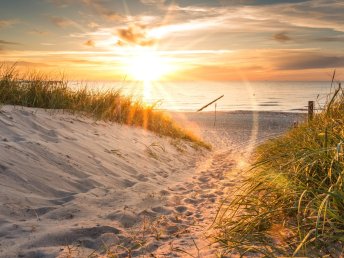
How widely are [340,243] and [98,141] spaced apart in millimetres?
5349

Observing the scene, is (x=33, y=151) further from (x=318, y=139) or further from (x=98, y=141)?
(x=318, y=139)

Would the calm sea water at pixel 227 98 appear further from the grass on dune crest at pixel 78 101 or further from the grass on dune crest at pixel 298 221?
the grass on dune crest at pixel 298 221

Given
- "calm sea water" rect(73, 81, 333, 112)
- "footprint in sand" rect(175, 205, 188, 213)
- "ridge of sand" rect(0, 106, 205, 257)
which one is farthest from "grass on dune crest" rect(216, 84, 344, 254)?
"calm sea water" rect(73, 81, 333, 112)

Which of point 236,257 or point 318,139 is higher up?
point 318,139

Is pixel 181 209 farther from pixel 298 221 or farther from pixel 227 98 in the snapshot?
pixel 227 98

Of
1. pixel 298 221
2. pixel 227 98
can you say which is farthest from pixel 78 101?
pixel 227 98

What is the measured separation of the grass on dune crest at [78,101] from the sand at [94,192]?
2.17 ft

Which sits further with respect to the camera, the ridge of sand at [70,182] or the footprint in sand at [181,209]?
the footprint in sand at [181,209]

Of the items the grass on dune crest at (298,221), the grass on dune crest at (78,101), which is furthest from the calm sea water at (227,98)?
the grass on dune crest at (298,221)

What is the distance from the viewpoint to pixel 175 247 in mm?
3275

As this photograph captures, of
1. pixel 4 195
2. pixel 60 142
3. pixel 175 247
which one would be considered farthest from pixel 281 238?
pixel 60 142

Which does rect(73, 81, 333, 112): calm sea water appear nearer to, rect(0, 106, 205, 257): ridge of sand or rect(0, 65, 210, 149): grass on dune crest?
rect(0, 65, 210, 149): grass on dune crest

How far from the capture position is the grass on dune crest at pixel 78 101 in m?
7.91

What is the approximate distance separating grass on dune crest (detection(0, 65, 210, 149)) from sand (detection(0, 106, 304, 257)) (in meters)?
0.66
